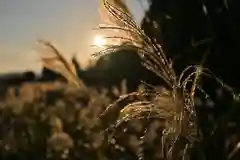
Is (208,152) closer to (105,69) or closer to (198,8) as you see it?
(198,8)

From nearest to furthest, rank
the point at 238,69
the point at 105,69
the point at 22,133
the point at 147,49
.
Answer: the point at 147,49, the point at 238,69, the point at 105,69, the point at 22,133

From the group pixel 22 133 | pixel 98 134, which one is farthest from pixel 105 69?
pixel 22 133

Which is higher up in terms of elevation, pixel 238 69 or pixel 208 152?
pixel 238 69

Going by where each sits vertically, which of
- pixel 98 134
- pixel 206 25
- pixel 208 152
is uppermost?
pixel 206 25

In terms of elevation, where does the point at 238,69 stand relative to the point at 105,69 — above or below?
below

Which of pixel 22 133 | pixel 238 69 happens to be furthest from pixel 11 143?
pixel 238 69

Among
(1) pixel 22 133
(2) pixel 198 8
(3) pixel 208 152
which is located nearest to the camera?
(3) pixel 208 152

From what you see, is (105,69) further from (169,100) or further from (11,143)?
(169,100)

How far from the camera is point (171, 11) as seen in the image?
15.5 feet

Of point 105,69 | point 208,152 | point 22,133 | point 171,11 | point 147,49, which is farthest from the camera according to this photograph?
point 22,133

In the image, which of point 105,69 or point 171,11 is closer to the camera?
point 171,11

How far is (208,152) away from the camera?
11.9 feet

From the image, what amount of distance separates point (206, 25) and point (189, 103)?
176cm

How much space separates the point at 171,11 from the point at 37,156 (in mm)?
1770
